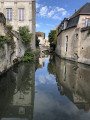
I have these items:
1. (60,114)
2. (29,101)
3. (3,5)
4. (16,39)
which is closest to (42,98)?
(29,101)

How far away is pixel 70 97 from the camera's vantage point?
4.50m

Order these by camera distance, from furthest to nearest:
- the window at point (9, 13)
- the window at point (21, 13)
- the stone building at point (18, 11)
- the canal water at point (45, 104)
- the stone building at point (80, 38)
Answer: the window at point (9, 13) → the window at point (21, 13) → the stone building at point (18, 11) → the stone building at point (80, 38) → the canal water at point (45, 104)

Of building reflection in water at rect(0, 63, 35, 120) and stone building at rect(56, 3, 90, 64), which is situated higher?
stone building at rect(56, 3, 90, 64)

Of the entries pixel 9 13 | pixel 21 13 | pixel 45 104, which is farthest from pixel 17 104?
pixel 9 13

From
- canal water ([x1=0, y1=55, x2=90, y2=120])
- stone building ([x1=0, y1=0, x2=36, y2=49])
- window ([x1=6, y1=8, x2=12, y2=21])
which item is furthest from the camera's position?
window ([x1=6, y1=8, x2=12, y2=21])

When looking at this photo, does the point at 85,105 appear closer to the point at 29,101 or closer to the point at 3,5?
the point at 29,101

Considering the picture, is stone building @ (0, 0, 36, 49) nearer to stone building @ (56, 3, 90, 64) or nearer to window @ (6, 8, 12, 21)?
window @ (6, 8, 12, 21)

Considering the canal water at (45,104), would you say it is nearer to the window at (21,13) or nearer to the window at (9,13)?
the window at (21,13)

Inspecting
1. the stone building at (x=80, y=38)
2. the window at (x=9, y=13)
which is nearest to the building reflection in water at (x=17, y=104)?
the stone building at (x=80, y=38)

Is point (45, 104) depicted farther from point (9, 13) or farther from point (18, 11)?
point (9, 13)

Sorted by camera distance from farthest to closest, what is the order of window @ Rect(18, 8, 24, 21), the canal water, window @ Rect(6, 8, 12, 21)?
window @ Rect(6, 8, 12, 21)
window @ Rect(18, 8, 24, 21)
the canal water

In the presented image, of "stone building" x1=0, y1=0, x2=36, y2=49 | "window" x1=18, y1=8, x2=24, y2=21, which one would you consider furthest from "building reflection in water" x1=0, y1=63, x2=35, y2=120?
"window" x1=18, y1=8, x2=24, y2=21

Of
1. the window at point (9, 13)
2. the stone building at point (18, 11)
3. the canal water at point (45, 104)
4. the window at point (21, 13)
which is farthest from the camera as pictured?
the window at point (9, 13)

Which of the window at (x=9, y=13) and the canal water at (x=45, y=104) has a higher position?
the window at (x=9, y=13)
